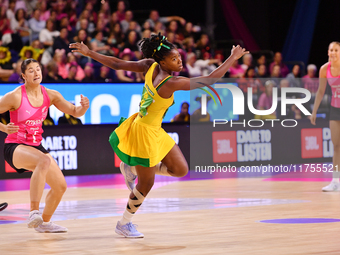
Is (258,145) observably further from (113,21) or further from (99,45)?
(113,21)

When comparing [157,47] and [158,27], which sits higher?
[158,27]

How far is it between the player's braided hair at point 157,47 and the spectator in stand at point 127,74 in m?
6.75

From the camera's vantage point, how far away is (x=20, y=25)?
44.7 feet

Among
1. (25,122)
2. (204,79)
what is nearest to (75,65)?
(25,122)

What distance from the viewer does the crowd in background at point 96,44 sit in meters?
12.6

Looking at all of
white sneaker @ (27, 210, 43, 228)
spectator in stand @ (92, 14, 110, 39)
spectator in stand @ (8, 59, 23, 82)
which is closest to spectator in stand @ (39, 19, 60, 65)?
spectator in stand @ (92, 14, 110, 39)

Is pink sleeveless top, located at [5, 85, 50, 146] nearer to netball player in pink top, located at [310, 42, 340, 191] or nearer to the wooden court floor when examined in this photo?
the wooden court floor

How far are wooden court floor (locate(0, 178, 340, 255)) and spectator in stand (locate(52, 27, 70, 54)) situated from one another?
4246 millimetres

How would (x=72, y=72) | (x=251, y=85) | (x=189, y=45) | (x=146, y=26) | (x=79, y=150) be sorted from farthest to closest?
1. (x=189, y=45)
2. (x=146, y=26)
3. (x=251, y=85)
4. (x=72, y=72)
5. (x=79, y=150)

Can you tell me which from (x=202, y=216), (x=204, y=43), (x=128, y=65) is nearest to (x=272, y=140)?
(x=204, y=43)

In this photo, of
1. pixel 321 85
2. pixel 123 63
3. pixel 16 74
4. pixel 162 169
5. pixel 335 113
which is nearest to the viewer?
pixel 123 63

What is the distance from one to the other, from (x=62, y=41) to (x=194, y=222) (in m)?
7.75

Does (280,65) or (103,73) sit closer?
(103,73)

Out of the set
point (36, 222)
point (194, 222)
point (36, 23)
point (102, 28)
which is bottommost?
point (194, 222)
